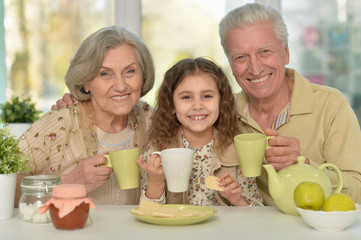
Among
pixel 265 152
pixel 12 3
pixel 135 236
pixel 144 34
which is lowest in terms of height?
pixel 135 236

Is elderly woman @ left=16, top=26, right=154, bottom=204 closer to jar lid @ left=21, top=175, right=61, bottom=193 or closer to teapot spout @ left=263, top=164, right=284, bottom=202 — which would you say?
jar lid @ left=21, top=175, right=61, bottom=193

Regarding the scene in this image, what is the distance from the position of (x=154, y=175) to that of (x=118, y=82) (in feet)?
1.54

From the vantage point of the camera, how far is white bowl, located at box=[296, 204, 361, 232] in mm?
1392

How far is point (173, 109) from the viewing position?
234 centimetres

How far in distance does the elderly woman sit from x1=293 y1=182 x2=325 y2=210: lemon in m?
0.95

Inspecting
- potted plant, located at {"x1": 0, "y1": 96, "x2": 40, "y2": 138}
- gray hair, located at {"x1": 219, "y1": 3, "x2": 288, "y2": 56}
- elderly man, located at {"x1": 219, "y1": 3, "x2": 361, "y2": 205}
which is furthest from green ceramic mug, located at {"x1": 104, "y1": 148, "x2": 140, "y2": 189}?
potted plant, located at {"x1": 0, "y1": 96, "x2": 40, "y2": 138}

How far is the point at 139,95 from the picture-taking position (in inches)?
90.3

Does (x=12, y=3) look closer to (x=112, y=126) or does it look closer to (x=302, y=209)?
(x=112, y=126)

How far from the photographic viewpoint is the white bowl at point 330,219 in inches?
54.8

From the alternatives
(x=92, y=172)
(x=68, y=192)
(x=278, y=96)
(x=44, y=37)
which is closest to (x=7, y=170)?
(x=68, y=192)

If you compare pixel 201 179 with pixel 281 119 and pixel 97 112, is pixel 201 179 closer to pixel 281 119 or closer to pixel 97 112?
pixel 281 119

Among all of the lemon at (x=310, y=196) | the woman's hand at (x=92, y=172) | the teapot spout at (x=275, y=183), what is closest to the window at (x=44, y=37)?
the woman's hand at (x=92, y=172)

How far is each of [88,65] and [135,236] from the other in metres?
1.00

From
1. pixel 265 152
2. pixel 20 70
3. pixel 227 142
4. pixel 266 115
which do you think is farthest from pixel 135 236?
pixel 20 70
